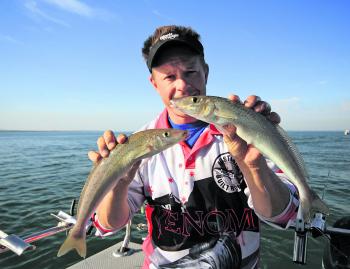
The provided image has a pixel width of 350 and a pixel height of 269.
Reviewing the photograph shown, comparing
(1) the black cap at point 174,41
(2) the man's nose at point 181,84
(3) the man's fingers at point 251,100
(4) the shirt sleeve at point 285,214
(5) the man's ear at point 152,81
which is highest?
(1) the black cap at point 174,41

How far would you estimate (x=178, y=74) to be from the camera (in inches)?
126

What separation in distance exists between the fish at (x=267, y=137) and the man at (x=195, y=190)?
0.24 feet

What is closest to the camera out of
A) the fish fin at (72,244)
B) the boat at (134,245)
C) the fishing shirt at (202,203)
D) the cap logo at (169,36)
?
the fishing shirt at (202,203)

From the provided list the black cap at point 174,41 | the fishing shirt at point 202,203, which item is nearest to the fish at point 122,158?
the fishing shirt at point 202,203

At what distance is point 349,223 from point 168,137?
3693 millimetres

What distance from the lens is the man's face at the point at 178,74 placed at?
10.5 feet

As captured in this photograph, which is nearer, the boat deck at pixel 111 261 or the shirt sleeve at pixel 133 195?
the shirt sleeve at pixel 133 195

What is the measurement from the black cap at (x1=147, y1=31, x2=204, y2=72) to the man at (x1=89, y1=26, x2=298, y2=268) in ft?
0.04

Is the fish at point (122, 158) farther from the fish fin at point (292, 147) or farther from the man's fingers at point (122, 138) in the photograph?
the fish fin at point (292, 147)

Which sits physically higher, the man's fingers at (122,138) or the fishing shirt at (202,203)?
the man's fingers at (122,138)

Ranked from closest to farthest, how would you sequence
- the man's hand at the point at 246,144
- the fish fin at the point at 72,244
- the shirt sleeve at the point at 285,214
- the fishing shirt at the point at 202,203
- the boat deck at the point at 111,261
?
the man's hand at the point at 246,144
the shirt sleeve at the point at 285,214
the fishing shirt at the point at 202,203
the fish fin at the point at 72,244
the boat deck at the point at 111,261

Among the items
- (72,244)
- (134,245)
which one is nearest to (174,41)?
(72,244)

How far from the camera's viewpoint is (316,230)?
3.69 metres

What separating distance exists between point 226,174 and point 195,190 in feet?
1.20
